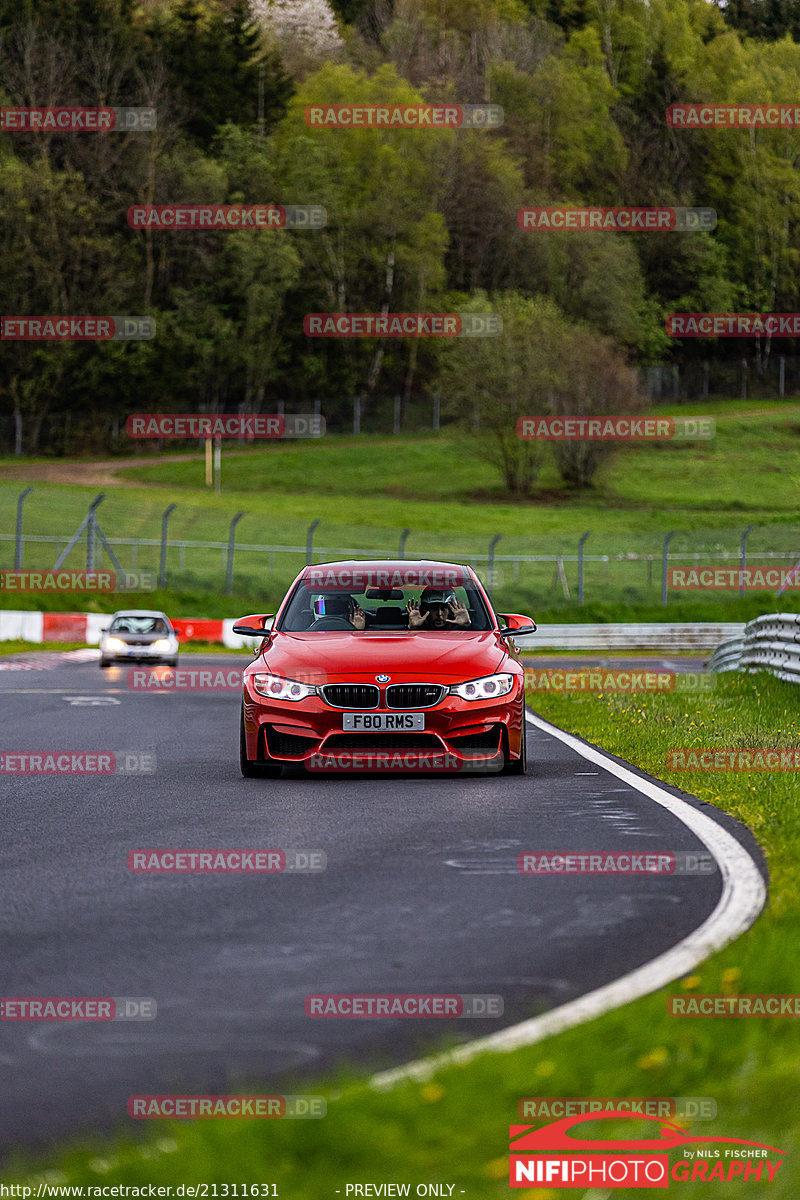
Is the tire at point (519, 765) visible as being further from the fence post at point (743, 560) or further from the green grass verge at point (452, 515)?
the fence post at point (743, 560)

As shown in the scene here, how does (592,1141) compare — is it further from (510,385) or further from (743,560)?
(510,385)

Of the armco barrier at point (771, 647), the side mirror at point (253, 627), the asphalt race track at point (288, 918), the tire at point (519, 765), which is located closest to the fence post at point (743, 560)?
the armco barrier at point (771, 647)

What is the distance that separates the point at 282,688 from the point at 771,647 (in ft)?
35.0

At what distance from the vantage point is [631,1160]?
365cm

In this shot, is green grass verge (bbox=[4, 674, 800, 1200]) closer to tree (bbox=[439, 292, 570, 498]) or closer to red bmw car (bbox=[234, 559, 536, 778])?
red bmw car (bbox=[234, 559, 536, 778])

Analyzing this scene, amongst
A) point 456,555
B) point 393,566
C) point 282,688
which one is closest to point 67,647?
point 456,555

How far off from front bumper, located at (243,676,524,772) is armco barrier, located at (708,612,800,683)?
325 inches

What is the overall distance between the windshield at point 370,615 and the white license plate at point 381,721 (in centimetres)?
121

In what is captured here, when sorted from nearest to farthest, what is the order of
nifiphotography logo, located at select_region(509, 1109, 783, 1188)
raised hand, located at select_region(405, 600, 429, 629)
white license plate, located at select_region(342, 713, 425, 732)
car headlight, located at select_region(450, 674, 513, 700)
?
nifiphotography logo, located at select_region(509, 1109, 783, 1188), white license plate, located at select_region(342, 713, 425, 732), car headlight, located at select_region(450, 674, 513, 700), raised hand, located at select_region(405, 600, 429, 629)

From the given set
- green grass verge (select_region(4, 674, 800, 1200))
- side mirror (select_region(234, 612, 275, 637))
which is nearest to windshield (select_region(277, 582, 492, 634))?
side mirror (select_region(234, 612, 275, 637))

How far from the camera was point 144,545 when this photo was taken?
47125 mm

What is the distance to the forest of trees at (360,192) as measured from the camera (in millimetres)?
83000

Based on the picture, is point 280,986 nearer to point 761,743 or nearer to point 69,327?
point 761,743

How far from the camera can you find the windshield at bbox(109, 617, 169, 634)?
1214 inches
